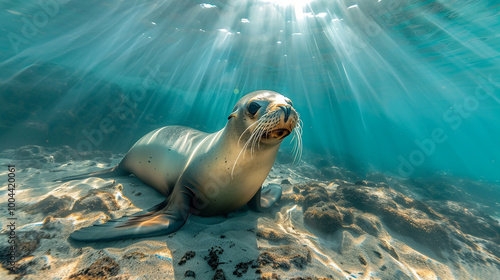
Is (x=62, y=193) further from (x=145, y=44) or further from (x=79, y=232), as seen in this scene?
(x=145, y=44)

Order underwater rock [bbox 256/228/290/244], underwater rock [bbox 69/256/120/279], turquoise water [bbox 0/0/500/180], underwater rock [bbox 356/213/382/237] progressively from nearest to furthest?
underwater rock [bbox 69/256/120/279] < underwater rock [bbox 256/228/290/244] < underwater rock [bbox 356/213/382/237] < turquoise water [bbox 0/0/500/180]

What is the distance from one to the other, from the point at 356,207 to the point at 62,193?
4.95m

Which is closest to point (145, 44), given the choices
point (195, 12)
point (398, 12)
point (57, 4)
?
point (57, 4)

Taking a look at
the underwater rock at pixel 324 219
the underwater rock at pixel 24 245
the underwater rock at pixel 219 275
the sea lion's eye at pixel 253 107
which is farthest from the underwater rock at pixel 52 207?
the underwater rock at pixel 324 219

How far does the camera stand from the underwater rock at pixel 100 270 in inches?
48.7

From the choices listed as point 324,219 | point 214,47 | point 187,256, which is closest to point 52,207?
point 187,256

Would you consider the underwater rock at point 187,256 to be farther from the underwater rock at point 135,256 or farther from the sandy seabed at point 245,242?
the underwater rock at point 135,256

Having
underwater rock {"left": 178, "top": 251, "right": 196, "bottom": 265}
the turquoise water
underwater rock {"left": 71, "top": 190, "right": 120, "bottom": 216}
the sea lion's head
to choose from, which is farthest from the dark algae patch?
the turquoise water

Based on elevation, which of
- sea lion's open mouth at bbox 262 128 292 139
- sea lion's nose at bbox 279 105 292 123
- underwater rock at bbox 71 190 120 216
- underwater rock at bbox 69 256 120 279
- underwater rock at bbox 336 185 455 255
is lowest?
underwater rock at bbox 71 190 120 216

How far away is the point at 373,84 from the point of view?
21.0 meters

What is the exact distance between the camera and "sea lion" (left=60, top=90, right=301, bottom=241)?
67.2 inches

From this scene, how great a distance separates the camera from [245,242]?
1.84m

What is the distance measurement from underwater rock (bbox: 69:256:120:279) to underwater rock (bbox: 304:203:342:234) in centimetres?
237

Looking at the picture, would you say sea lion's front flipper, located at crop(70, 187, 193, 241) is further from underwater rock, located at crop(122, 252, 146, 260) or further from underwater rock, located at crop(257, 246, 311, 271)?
underwater rock, located at crop(257, 246, 311, 271)
